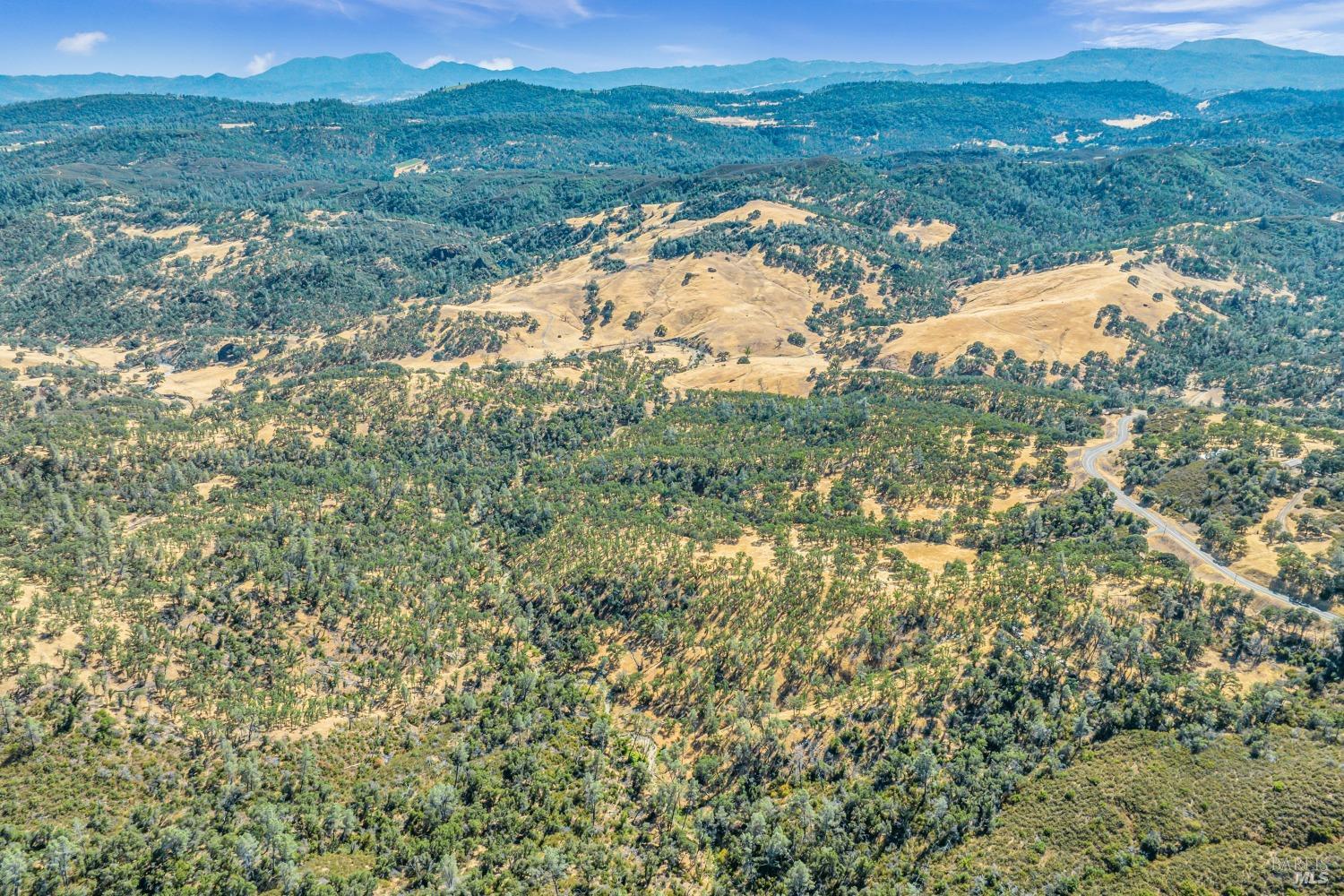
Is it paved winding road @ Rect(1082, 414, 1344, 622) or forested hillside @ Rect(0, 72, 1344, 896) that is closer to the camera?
forested hillside @ Rect(0, 72, 1344, 896)

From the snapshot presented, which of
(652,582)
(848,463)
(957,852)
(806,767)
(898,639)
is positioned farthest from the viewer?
(848,463)

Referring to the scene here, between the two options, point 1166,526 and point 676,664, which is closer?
point 676,664

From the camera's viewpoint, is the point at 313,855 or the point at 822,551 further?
the point at 822,551

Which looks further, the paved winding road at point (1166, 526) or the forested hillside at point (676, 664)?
the paved winding road at point (1166, 526)

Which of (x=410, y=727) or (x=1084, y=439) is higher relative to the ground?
(x=1084, y=439)

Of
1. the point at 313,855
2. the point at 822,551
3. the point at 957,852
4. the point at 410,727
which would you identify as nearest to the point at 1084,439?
the point at 822,551

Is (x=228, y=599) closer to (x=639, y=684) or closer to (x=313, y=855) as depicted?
(x=313, y=855)

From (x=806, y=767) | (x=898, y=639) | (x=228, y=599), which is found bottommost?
(x=806, y=767)

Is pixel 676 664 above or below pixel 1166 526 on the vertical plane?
below
